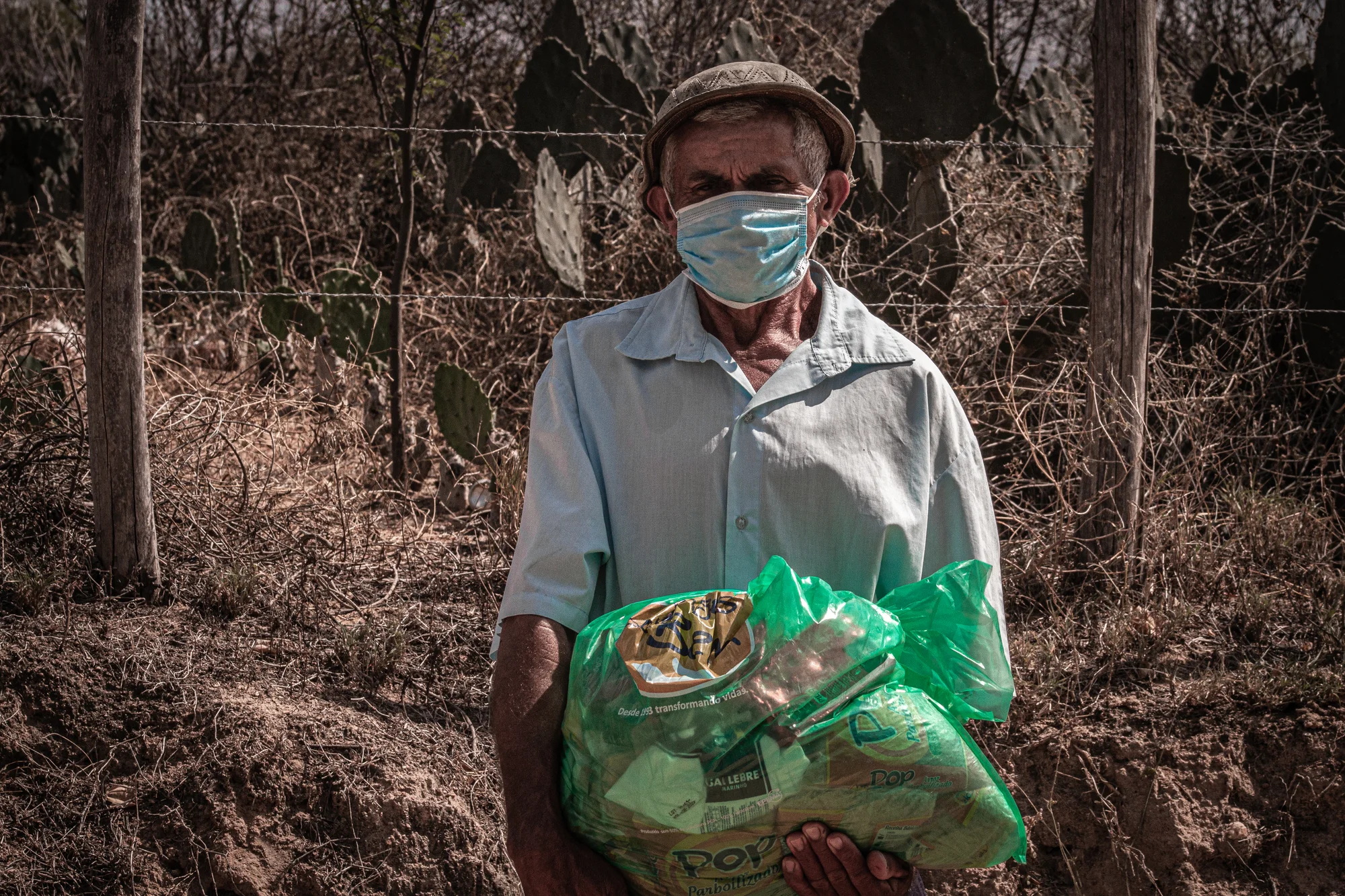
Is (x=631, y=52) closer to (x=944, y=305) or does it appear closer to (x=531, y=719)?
(x=944, y=305)

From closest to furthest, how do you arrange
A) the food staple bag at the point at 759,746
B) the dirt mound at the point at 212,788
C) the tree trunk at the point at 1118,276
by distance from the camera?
the food staple bag at the point at 759,746 → the dirt mound at the point at 212,788 → the tree trunk at the point at 1118,276

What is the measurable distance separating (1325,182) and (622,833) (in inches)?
199

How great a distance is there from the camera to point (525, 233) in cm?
597

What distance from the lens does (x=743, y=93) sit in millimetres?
1600

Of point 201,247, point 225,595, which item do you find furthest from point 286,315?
point 225,595

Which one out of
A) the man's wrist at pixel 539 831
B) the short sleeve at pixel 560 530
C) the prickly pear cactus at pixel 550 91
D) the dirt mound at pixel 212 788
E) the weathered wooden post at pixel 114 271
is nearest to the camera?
the man's wrist at pixel 539 831

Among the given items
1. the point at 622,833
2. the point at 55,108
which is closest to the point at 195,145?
the point at 55,108

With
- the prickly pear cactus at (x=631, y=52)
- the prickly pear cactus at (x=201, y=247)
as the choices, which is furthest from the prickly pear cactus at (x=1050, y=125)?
the prickly pear cactus at (x=201, y=247)

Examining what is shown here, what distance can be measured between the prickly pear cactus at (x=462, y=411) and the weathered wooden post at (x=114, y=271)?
130 cm

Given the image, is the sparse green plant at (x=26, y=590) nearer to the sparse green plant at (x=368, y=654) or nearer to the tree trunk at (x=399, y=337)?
the sparse green plant at (x=368, y=654)

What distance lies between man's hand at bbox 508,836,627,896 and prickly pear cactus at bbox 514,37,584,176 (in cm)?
512

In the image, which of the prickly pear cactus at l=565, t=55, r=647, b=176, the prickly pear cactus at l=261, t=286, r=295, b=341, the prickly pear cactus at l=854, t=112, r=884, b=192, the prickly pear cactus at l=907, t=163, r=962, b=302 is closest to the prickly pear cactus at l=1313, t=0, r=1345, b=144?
the prickly pear cactus at l=907, t=163, r=962, b=302

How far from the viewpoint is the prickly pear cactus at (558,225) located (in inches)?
195

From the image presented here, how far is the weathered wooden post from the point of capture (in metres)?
3.31
